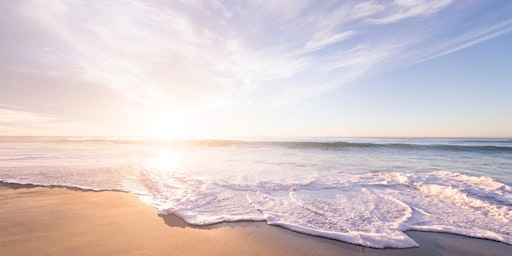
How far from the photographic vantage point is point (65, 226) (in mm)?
3566

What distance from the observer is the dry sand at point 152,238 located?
2967 mm

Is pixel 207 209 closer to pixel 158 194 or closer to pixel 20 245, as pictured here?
pixel 158 194

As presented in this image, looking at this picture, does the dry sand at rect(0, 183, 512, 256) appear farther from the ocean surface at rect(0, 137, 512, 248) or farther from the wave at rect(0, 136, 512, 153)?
the wave at rect(0, 136, 512, 153)

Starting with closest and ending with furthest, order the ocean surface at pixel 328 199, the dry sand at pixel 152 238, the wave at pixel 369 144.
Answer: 1. the dry sand at pixel 152 238
2. the ocean surface at pixel 328 199
3. the wave at pixel 369 144

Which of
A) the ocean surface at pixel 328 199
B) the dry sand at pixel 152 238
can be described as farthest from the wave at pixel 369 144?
the dry sand at pixel 152 238

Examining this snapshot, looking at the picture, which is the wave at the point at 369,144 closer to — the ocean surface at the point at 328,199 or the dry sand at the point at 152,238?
the ocean surface at the point at 328,199

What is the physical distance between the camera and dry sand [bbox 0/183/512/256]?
9.73ft

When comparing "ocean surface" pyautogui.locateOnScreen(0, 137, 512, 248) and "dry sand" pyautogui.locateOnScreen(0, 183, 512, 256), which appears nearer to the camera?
"dry sand" pyautogui.locateOnScreen(0, 183, 512, 256)

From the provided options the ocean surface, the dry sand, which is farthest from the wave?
the dry sand

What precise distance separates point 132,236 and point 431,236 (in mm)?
4542

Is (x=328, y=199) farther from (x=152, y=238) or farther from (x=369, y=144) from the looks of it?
(x=369, y=144)

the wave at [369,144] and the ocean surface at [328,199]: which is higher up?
the wave at [369,144]

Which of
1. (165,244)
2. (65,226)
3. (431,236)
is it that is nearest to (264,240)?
(165,244)

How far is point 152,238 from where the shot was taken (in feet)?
10.7
